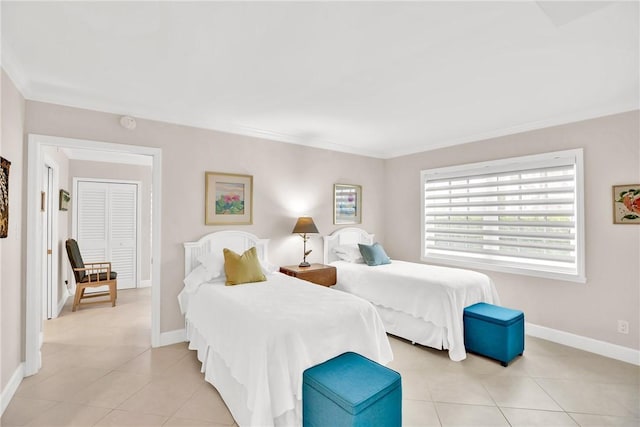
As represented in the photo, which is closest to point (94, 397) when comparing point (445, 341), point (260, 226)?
point (260, 226)

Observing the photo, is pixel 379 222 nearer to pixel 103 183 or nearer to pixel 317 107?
pixel 317 107

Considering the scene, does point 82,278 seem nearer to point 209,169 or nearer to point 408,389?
point 209,169

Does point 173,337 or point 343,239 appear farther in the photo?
point 343,239

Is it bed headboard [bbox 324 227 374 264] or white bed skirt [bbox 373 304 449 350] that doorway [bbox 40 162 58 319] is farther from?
white bed skirt [bbox 373 304 449 350]

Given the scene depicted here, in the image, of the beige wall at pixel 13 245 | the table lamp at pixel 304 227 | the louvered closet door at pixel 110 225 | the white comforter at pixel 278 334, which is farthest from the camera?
the louvered closet door at pixel 110 225

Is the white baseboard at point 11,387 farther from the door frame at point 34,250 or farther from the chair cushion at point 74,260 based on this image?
the chair cushion at point 74,260

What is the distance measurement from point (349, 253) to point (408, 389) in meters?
2.28

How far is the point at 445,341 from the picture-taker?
3219 mm

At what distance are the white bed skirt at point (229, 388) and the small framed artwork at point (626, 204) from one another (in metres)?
3.50

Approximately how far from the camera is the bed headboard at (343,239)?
476 centimetres

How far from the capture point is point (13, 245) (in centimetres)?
251

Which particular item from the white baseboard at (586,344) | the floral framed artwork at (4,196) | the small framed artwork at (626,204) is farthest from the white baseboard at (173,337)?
the small framed artwork at (626,204)

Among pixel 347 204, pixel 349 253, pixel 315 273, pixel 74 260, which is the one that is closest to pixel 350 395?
pixel 315 273

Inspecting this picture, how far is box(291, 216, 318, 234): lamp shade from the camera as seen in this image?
13.8ft
